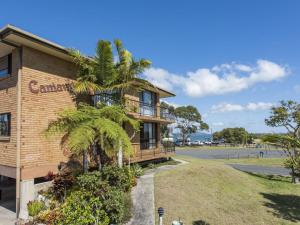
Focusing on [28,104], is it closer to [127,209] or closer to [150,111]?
[127,209]

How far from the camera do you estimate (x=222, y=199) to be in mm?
12820

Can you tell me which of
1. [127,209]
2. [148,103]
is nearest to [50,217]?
[127,209]

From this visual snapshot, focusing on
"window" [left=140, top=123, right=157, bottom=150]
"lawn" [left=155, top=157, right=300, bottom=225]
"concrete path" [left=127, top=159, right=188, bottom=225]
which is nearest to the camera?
"concrete path" [left=127, top=159, right=188, bottom=225]

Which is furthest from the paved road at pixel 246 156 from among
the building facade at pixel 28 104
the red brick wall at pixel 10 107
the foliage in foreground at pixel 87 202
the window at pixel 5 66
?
the window at pixel 5 66

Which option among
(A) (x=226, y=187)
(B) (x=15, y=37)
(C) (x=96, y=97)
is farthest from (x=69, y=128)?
(A) (x=226, y=187)

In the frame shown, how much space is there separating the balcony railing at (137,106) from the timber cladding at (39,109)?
213 centimetres

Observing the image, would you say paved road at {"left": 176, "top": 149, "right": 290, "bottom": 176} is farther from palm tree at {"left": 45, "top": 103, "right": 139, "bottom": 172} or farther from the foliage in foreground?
the foliage in foreground

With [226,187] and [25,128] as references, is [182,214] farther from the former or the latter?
[25,128]

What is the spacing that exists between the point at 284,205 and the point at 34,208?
12451 millimetres

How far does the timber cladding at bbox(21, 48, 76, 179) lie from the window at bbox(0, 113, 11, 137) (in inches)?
56.2

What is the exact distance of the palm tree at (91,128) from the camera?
442 inches

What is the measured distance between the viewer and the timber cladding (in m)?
11.6

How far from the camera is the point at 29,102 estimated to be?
466 inches

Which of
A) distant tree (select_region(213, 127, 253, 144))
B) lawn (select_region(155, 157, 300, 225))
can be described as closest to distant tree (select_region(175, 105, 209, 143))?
distant tree (select_region(213, 127, 253, 144))
